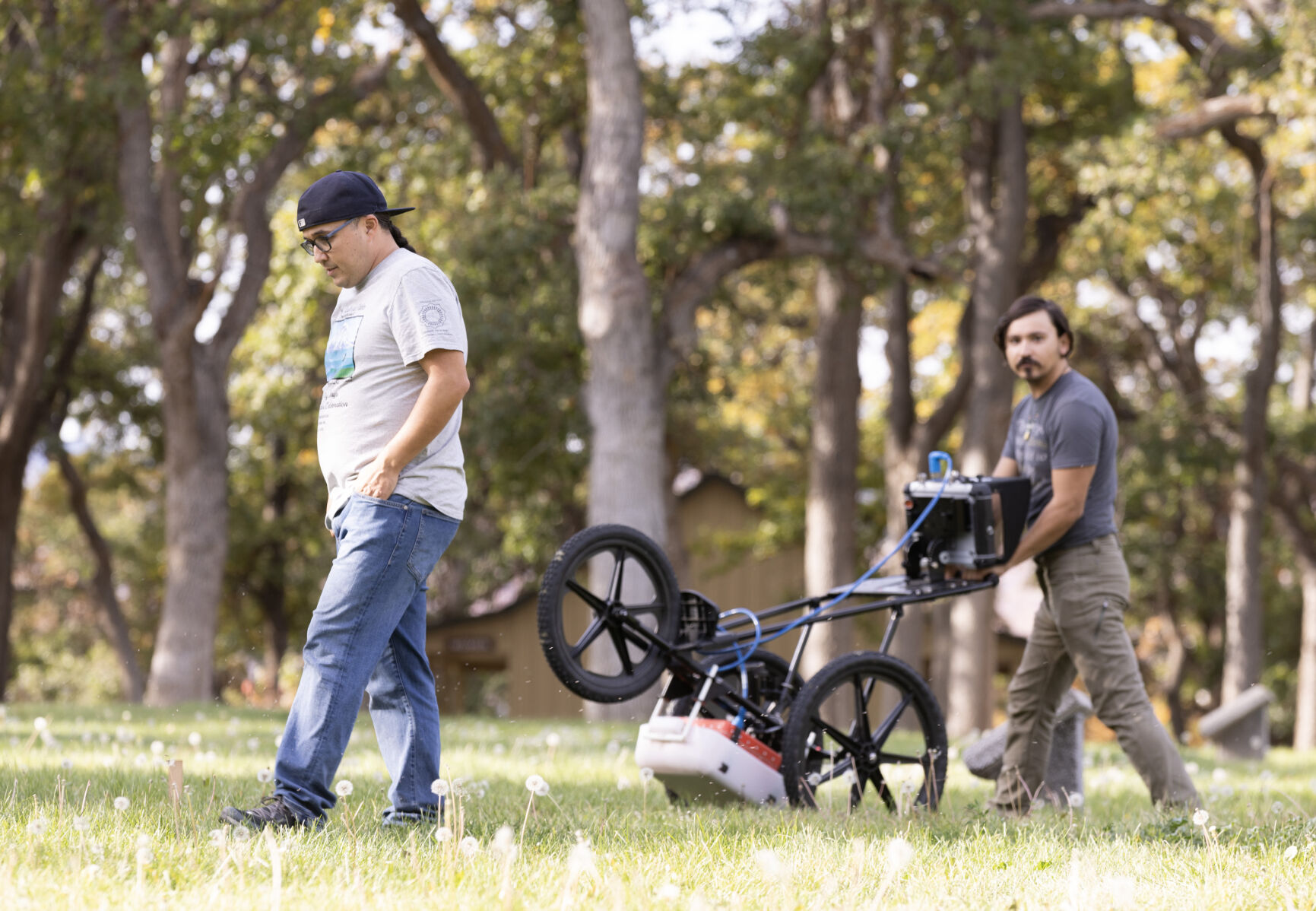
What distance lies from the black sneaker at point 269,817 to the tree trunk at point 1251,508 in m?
17.6

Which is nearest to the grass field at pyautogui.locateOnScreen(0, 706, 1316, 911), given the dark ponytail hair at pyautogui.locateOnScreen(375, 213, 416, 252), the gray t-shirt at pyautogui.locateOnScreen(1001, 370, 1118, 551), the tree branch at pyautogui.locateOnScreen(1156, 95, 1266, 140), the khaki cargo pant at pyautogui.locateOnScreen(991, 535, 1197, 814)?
the khaki cargo pant at pyautogui.locateOnScreen(991, 535, 1197, 814)

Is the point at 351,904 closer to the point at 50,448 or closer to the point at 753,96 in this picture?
the point at 753,96

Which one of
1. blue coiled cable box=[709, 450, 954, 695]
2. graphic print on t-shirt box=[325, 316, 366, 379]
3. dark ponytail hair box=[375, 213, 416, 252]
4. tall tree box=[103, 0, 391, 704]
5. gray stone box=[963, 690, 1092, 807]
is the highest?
tall tree box=[103, 0, 391, 704]

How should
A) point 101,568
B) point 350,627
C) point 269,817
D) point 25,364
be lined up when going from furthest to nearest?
point 101,568
point 25,364
point 350,627
point 269,817

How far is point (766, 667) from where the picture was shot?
18.5 ft

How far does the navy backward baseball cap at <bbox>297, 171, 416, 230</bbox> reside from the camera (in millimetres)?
4168

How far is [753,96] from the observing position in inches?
702

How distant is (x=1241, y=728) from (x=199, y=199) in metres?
13.1

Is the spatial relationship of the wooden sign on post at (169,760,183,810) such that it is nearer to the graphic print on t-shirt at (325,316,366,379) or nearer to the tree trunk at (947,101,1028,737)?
the graphic print on t-shirt at (325,316,366,379)

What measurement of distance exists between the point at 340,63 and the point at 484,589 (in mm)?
18649

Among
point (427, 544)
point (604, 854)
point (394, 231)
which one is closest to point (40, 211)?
point (394, 231)

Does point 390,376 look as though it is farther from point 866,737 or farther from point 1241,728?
point 1241,728

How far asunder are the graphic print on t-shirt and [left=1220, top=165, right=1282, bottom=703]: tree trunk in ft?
56.0

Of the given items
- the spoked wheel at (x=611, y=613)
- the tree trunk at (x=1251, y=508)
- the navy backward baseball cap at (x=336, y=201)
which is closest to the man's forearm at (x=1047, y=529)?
the spoked wheel at (x=611, y=613)
